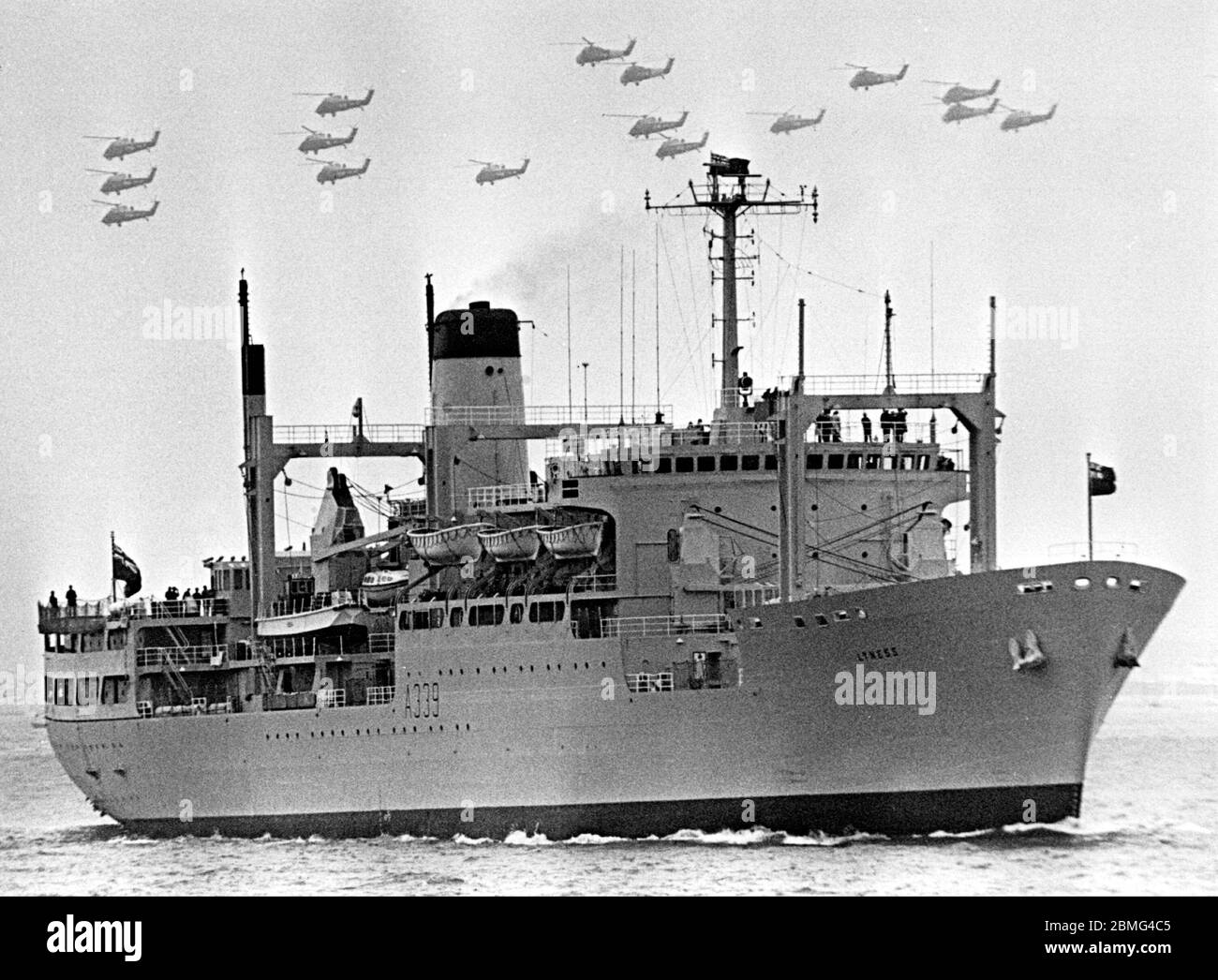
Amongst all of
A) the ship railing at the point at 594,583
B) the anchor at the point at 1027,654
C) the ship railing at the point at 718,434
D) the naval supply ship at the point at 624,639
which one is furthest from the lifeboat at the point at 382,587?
the anchor at the point at 1027,654

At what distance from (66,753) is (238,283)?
1099 cm

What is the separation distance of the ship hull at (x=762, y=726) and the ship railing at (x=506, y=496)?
9.02 feet

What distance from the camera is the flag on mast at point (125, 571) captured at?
60500mm

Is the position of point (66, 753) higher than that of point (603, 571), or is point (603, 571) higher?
point (603, 571)

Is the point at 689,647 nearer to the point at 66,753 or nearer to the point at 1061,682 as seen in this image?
the point at 1061,682

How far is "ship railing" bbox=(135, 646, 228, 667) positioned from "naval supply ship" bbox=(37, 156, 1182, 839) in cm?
5

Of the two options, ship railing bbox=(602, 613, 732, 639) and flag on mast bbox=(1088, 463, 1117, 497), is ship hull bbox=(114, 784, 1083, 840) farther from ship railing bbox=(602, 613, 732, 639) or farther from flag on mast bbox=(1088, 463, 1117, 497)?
flag on mast bbox=(1088, 463, 1117, 497)

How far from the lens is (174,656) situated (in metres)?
59.0

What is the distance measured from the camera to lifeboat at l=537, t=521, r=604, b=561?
5100cm

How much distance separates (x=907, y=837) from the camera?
154 feet

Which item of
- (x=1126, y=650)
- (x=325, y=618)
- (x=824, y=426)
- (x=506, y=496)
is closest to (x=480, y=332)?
(x=506, y=496)
